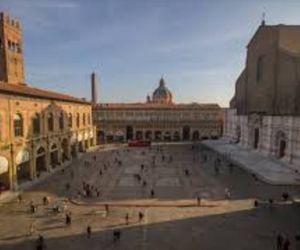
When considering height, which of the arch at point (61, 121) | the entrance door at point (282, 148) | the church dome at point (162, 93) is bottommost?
the entrance door at point (282, 148)

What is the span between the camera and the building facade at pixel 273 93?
4175cm

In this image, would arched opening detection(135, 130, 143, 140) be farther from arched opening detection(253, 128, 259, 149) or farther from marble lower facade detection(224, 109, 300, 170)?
arched opening detection(253, 128, 259, 149)

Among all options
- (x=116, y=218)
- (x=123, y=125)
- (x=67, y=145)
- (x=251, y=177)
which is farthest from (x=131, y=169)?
→ (x=123, y=125)

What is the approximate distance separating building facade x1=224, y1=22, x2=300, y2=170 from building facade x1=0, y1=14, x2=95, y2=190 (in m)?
30.4

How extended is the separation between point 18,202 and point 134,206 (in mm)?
10346

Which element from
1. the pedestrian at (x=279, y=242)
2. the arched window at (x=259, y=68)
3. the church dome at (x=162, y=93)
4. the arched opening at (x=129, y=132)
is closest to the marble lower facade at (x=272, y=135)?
the arched window at (x=259, y=68)

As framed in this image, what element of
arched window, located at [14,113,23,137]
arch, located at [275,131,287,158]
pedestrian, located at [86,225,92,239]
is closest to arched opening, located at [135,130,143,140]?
arch, located at [275,131,287,158]

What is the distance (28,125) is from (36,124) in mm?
2660

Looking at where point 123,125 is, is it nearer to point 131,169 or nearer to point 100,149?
point 100,149

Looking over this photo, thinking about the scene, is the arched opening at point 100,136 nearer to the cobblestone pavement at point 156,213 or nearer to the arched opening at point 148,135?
the arched opening at point 148,135

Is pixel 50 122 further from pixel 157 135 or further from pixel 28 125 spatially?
pixel 157 135

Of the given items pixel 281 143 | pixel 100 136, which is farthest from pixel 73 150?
pixel 281 143

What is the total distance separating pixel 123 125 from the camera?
76.3 m

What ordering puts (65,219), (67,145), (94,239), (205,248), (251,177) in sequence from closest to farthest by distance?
(205,248), (94,239), (65,219), (251,177), (67,145)
